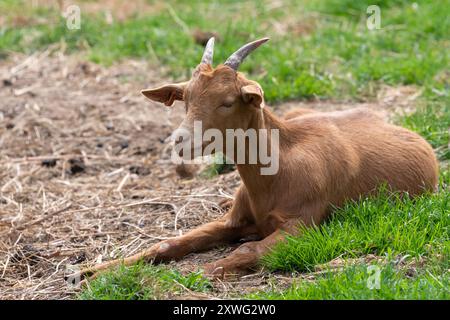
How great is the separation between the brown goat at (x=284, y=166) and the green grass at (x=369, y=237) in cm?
17

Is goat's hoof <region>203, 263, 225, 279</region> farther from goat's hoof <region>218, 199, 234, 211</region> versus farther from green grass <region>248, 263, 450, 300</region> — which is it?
goat's hoof <region>218, 199, 234, 211</region>

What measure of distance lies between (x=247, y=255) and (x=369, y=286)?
3.34 feet

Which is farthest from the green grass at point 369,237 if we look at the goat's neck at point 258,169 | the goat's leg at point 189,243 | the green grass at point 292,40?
the green grass at point 292,40

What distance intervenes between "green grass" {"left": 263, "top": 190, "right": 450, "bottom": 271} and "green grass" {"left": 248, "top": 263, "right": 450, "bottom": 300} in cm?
27

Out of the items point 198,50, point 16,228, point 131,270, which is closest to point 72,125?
point 198,50

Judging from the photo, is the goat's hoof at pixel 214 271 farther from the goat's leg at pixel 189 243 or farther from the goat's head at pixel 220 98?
the goat's head at pixel 220 98

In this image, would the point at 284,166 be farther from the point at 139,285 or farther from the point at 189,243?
the point at 139,285

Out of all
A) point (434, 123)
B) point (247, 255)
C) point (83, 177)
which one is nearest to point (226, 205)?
point (247, 255)

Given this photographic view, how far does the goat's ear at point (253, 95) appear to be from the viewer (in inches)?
216

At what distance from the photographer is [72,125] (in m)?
9.01

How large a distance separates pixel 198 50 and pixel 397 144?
404 cm

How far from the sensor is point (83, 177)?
7.96 meters
